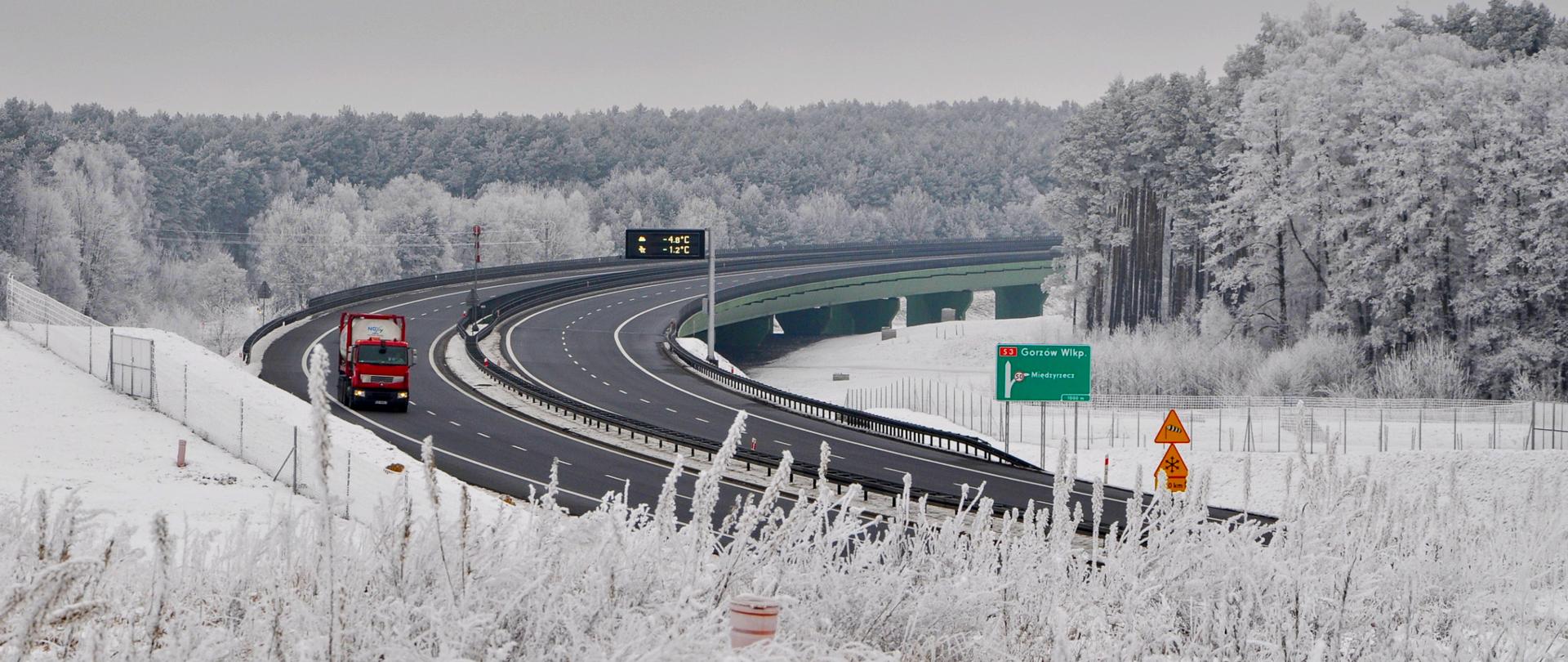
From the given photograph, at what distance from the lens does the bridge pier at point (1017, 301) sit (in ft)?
475

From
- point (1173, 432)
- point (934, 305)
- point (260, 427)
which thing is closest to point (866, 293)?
point (934, 305)

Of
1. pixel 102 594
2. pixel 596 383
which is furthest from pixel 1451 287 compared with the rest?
pixel 102 594

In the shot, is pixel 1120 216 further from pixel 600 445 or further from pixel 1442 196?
pixel 600 445

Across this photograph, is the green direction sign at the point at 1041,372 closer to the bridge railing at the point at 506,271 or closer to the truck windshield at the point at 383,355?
the truck windshield at the point at 383,355

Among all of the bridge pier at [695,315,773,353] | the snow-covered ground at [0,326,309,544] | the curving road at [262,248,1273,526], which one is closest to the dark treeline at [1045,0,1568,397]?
the curving road at [262,248,1273,526]

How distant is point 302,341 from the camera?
A: 69000 millimetres

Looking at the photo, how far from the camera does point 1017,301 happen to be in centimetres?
14562

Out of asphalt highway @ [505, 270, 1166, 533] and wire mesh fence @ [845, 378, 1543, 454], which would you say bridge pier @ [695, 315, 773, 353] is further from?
wire mesh fence @ [845, 378, 1543, 454]

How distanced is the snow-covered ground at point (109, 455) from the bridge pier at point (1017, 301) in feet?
359

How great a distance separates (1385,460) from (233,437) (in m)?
32.5

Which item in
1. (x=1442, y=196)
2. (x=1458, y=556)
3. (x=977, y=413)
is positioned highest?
(x=1442, y=196)

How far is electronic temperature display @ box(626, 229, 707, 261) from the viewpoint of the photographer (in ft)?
249

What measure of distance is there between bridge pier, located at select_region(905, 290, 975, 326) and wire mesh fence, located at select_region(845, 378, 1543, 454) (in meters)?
68.1

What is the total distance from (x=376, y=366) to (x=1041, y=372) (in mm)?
22090
